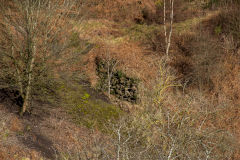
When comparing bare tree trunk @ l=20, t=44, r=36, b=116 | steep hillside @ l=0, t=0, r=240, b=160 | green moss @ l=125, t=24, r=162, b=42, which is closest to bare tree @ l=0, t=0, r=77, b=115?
bare tree trunk @ l=20, t=44, r=36, b=116

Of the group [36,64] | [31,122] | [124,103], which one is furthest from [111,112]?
[36,64]

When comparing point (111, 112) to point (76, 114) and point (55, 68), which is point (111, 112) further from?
point (55, 68)

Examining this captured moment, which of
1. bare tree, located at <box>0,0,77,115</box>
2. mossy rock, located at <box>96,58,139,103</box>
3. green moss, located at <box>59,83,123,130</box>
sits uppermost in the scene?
bare tree, located at <box>0,0,77,115</box>

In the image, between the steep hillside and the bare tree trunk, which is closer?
the steep hillside

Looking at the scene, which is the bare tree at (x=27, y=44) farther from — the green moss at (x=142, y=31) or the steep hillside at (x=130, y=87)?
the green moss at (x=142, y=31)

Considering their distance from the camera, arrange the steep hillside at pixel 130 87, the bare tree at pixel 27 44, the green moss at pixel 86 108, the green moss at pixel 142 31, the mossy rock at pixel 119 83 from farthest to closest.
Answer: the green moss at pixel 142 31 < the mossy rock at pixel 119 83 < the green moss at pixel 86 108 < the bare tree at pixel 27 44 < the steep hillside at pixel 130 87

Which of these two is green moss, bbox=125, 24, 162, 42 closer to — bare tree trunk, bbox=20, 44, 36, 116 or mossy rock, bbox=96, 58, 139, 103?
mossy rock, bbox=96, 58, 139, 103

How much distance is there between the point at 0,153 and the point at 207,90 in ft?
54.3

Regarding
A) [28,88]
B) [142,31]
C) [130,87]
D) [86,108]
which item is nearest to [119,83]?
[130,87]

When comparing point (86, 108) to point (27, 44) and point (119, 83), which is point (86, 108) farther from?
point (27, 44)

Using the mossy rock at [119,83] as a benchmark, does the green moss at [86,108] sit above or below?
below

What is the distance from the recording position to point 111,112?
18562 mm

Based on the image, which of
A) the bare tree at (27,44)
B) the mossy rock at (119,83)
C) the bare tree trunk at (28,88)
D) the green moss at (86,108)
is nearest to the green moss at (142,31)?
the mossy rock at (119,83)

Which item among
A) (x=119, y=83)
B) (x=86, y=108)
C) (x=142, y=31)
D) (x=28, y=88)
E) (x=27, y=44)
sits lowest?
(x=86, y=108)
